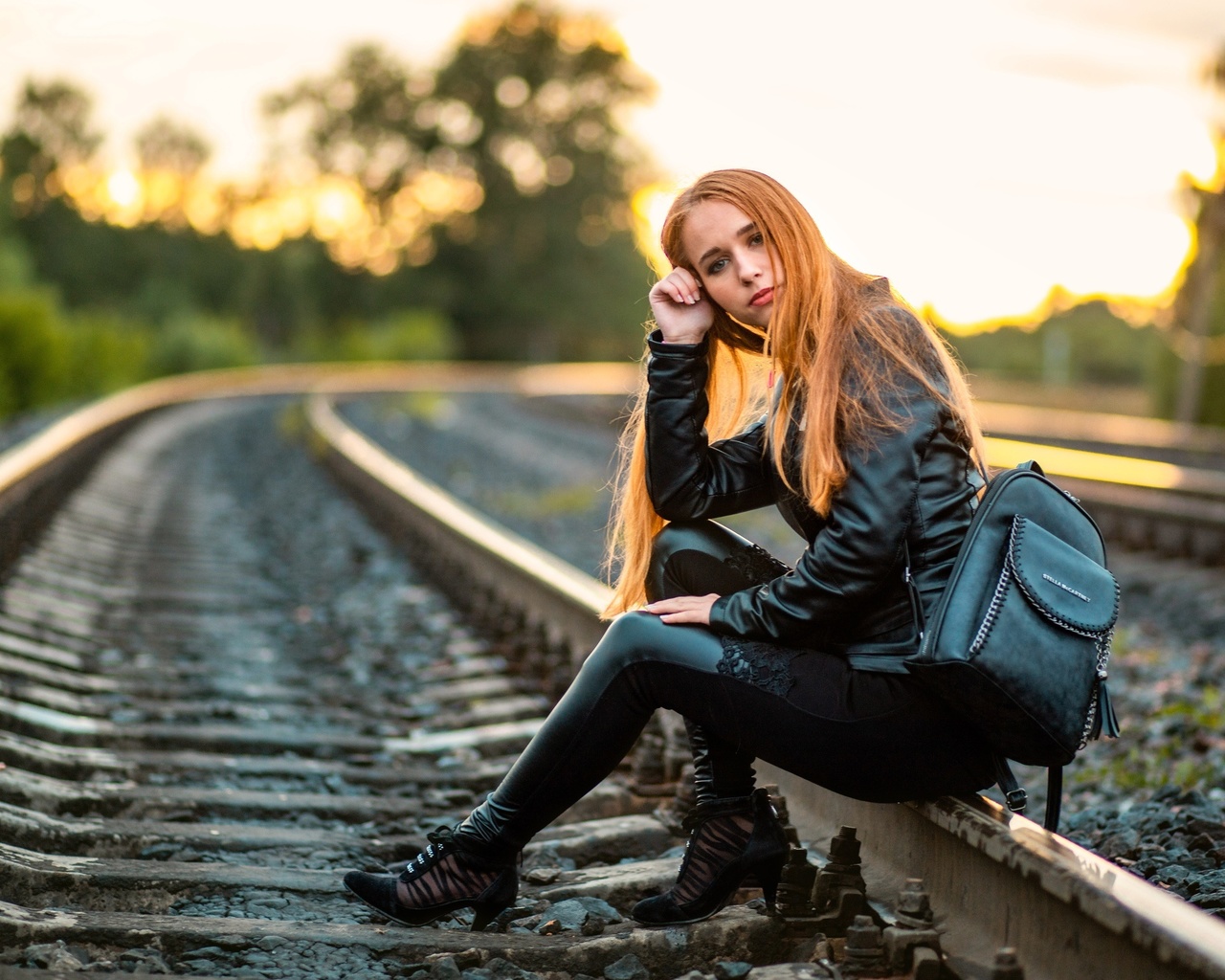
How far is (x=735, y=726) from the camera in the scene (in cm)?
249

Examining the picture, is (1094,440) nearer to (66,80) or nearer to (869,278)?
(869,278)

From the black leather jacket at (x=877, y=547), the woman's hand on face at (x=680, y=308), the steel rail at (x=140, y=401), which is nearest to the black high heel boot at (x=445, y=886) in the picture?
the black leather jacket at (x=877, y=547)

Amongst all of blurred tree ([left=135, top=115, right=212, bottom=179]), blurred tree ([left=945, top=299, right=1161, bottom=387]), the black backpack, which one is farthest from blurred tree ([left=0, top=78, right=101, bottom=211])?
the black backpack

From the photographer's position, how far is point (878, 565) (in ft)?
7.63

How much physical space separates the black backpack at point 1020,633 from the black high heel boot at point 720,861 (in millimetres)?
462

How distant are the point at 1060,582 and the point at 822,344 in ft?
1.83

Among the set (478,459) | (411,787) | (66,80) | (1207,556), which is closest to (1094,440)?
(478,459)

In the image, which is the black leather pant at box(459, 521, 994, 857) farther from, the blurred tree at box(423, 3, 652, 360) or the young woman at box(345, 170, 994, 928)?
the blurred tree at box(423, 3, 652, 360)

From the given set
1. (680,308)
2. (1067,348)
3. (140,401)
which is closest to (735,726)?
(680,308)

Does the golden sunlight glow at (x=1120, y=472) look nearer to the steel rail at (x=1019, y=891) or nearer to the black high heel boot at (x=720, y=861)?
the steel rail at (x=1019, y=891)

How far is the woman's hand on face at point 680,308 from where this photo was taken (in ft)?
8.75

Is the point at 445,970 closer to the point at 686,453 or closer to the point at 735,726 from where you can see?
the point at 735,726

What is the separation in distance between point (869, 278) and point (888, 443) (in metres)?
0.39

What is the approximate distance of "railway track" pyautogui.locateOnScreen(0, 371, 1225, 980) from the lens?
2.26 meters
